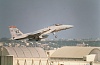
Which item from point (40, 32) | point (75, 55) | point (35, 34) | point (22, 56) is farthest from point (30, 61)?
point (75, 55)

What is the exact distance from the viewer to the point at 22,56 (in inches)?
1428

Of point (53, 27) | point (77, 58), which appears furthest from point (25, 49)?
point (77, 58)

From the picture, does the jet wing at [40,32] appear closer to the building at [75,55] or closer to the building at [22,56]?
the building at [22,56]

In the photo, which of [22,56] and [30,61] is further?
[22,56]

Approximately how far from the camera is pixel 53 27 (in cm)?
4447

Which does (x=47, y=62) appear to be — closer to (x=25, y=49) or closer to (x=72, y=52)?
(x=25, y=49)

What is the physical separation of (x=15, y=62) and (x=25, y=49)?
11.7 feet

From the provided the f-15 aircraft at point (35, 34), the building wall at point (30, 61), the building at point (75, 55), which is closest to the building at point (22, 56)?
the building wall at point (30, 61)

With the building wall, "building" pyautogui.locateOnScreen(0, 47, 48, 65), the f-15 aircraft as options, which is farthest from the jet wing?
the building wall

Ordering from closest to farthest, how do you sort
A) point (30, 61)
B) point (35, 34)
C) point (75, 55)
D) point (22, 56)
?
1. point (30, 61)
2. point (22, 56)
3. point (35, 34)
4. point (75, 55)

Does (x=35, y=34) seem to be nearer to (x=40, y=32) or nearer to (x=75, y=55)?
(x=40, y=32)

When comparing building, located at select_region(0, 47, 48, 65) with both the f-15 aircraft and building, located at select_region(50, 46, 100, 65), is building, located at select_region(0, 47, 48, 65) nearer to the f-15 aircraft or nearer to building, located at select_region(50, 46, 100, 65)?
the f-15 aircraft

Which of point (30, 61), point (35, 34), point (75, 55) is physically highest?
point (35, 34)

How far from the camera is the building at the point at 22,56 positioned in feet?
113
